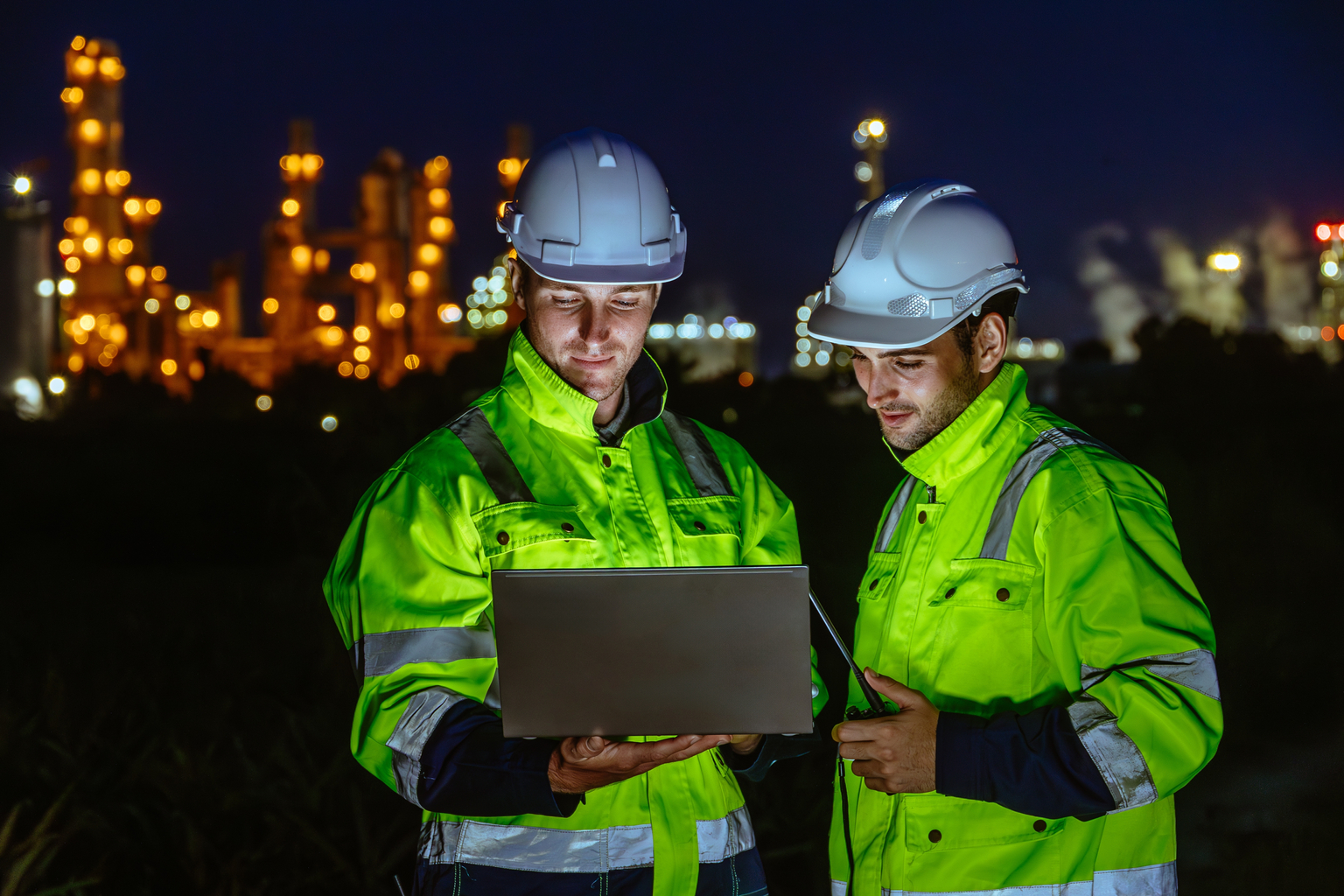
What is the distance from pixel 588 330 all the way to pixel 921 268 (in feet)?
2.76

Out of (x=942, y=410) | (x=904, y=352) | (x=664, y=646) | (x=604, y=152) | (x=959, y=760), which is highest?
(x=604, y=152)

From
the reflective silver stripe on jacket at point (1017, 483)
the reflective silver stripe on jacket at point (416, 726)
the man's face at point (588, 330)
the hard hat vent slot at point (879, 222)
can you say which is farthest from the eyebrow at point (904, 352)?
the reflective silver stripe on jacket at point (416, 726)

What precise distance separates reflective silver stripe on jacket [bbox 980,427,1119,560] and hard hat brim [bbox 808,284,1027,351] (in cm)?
37

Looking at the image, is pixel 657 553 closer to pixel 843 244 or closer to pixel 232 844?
pixel 843 244

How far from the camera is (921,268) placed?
3012 millimetres

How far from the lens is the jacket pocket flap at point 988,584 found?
8.73ft

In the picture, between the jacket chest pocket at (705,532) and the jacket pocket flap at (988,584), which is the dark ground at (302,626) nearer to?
the jacket chest pocket at (705,532)

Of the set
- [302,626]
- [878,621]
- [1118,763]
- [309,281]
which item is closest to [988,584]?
[878,621]

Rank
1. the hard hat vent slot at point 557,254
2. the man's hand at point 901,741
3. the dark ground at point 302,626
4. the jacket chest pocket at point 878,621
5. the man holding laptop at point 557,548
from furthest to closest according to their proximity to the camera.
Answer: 1. the dark ground at point 302,626
2. the hard hat vent slot at point 557,254
3. the jacket chest pocket at point 878,621
4. the man holding laptop at point 557,548
5. the man's hand at point 901,741

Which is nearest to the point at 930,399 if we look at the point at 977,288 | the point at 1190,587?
the point at 977,288

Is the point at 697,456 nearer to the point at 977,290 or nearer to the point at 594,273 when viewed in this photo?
the point at 594,273

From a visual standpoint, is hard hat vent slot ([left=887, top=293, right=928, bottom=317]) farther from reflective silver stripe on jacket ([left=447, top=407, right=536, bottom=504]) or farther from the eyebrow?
reflective silver stripe on jacket ([left=447, top=407, right=536, bottom=504])

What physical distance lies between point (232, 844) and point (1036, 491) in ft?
16.1

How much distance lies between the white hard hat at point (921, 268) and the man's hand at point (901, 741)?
867mm
